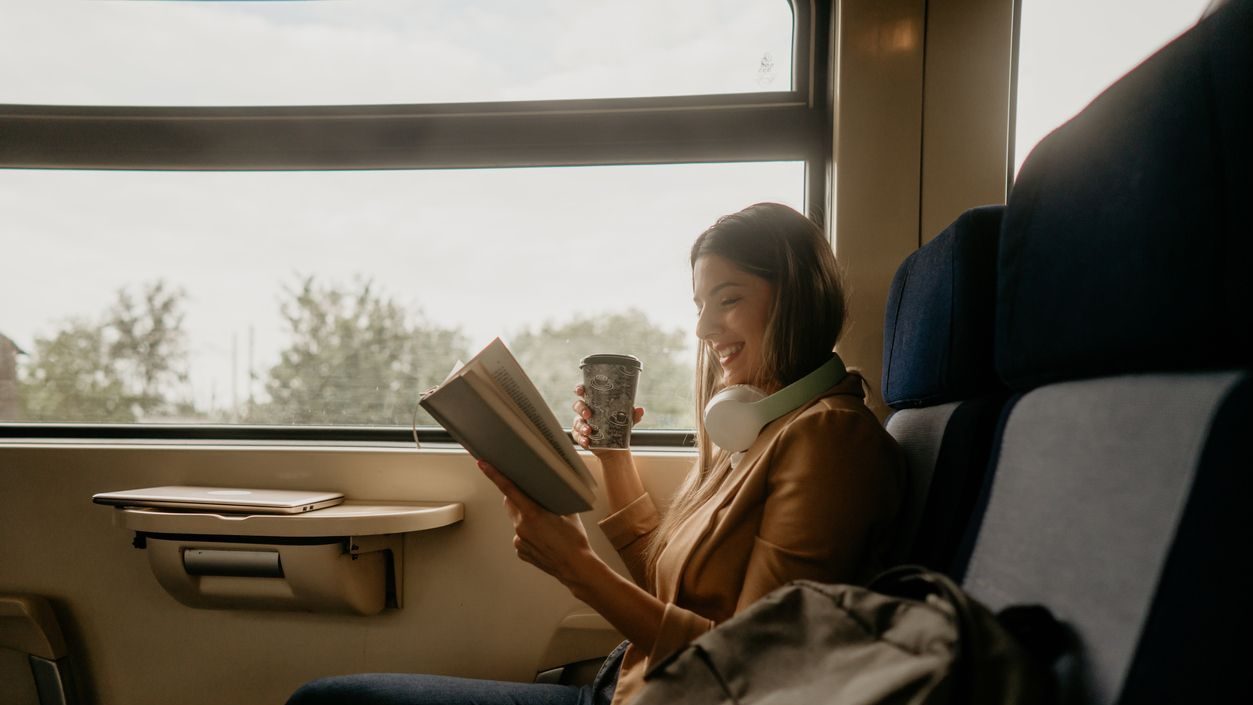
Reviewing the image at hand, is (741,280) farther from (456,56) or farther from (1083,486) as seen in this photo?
(456,56)

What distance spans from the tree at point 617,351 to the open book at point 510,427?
805mm

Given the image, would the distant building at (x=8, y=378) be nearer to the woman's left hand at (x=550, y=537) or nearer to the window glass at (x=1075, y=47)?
the woman's left hand at (x=550, y=537)

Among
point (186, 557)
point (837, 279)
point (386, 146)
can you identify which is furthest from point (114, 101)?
point (837, 279)

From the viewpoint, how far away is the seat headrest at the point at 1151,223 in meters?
0.45

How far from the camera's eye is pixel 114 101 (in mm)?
1896

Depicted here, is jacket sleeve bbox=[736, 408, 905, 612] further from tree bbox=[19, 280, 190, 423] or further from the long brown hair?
tree bbox=[19, 280, 190, 423]

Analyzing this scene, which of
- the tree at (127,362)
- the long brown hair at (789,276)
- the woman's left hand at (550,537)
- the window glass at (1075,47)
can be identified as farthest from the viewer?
the tree at (127,362)

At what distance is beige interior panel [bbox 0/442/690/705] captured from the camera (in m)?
1.68

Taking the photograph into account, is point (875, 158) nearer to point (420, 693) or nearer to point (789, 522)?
point (789, 522)

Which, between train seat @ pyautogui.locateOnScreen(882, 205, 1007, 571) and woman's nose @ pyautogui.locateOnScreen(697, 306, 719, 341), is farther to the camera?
woman's nose @ pyautogui.locateOnScreen(697, 306, 719, 341)

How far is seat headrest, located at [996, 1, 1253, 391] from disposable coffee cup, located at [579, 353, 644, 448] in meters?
0.69

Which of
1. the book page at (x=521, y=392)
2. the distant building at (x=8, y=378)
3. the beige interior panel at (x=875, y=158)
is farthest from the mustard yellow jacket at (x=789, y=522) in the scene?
the distant building at (x=8, y=378)

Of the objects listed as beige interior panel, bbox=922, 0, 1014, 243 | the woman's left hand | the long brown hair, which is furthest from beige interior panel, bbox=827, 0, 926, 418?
the woman's left hand

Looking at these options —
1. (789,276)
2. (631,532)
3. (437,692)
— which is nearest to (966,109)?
(789,276)
